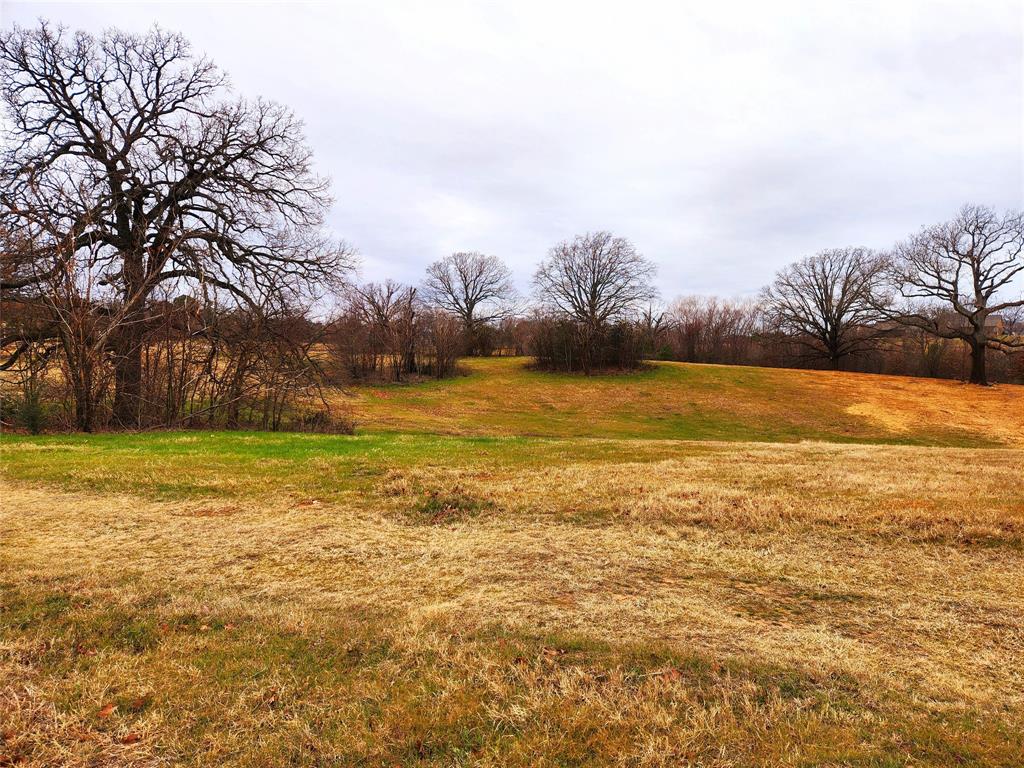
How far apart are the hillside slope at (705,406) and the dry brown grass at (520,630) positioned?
15.1m

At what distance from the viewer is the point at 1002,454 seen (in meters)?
11.6

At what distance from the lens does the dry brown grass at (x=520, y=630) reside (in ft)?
8.19

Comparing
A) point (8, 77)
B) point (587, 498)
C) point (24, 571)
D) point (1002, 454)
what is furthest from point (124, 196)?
point (1002, 454)

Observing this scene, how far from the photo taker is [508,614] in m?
3.83

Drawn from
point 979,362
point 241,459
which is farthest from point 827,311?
point 241,459

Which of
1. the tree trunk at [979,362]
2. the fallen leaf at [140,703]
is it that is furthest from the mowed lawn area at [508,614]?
the tree trunk at [979,362]

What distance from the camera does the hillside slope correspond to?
25.3 metres

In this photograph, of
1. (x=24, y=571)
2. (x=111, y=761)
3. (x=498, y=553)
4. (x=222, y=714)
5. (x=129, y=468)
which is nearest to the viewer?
(x=111, y=761)

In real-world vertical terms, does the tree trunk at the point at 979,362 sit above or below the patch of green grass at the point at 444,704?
above

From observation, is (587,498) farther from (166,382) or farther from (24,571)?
(166,382)

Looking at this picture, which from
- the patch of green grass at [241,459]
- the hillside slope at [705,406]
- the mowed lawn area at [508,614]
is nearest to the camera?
the mowed lawn area at [508,614]

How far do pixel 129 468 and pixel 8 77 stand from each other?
16.9 m

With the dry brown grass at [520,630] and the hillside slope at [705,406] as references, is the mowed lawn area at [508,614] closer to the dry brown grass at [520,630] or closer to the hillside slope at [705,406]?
the dry brown grass at [520,630]

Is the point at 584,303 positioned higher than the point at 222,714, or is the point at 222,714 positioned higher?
the point at 584,303
